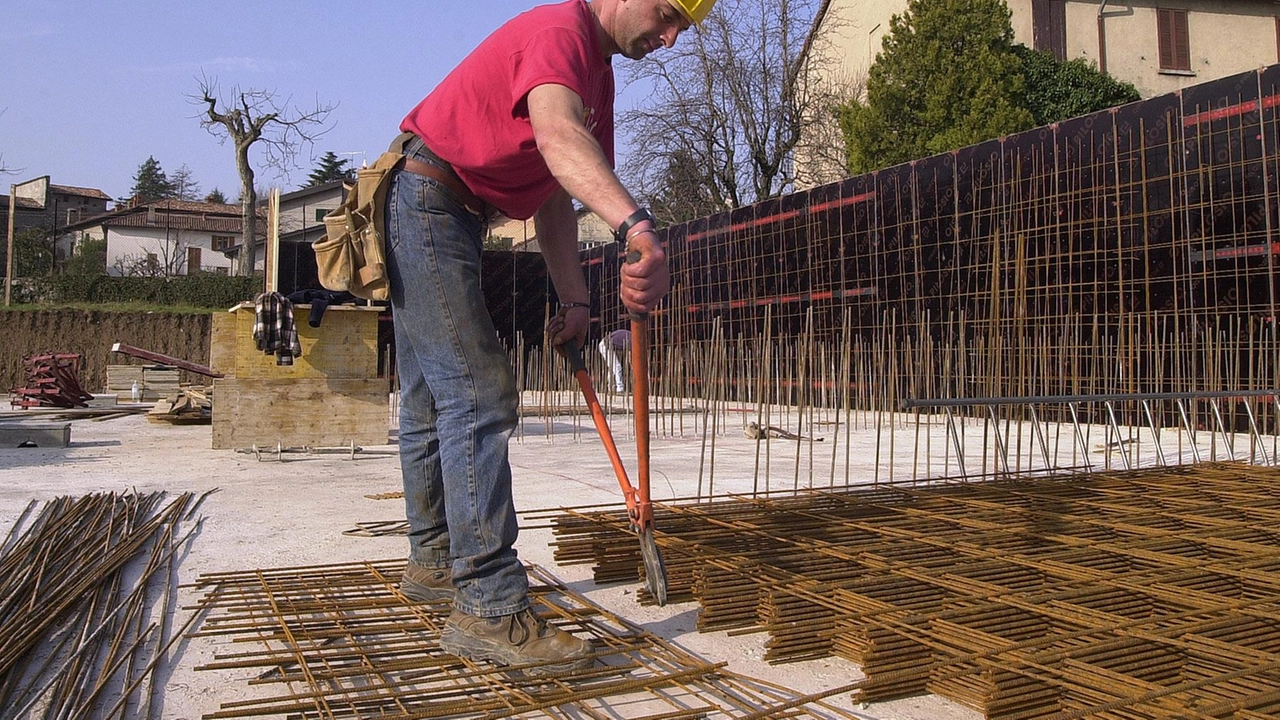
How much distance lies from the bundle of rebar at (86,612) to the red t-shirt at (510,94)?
1057 millimetres

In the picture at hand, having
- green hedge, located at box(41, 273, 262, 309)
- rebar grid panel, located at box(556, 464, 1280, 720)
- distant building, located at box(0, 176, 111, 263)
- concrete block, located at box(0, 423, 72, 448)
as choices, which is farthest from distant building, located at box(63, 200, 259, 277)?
rebar grid panel, located at box(556, 464, 1280, 720)

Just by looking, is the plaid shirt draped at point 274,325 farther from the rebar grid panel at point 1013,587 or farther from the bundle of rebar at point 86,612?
the rebar grid panel at point 1013,587

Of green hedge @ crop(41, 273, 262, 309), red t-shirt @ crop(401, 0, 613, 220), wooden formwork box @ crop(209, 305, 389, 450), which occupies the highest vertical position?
green hedge @ crop(41, 273, 262, 309)

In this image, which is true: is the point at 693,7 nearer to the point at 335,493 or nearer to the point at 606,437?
the point at 606,437

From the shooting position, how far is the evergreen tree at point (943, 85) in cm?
1436

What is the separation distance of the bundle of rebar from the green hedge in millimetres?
18713

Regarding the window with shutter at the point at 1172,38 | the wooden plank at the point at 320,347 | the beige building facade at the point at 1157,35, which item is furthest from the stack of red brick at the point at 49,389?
the window with shutter at the point at 1172,38

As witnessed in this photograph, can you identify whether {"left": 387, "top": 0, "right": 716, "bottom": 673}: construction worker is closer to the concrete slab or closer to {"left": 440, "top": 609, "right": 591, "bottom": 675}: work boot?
{"left": 440, "top": 609, "right": 591, "bottom": 675}: work boot

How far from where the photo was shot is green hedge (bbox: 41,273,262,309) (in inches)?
819

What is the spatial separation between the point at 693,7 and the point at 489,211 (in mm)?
576

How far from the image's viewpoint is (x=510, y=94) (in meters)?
1.81

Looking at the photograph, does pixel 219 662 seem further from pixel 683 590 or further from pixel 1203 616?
pixel 1203 616

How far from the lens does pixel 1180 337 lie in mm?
6645

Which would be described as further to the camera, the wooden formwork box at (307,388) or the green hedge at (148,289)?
the green hedge at (148,289)
